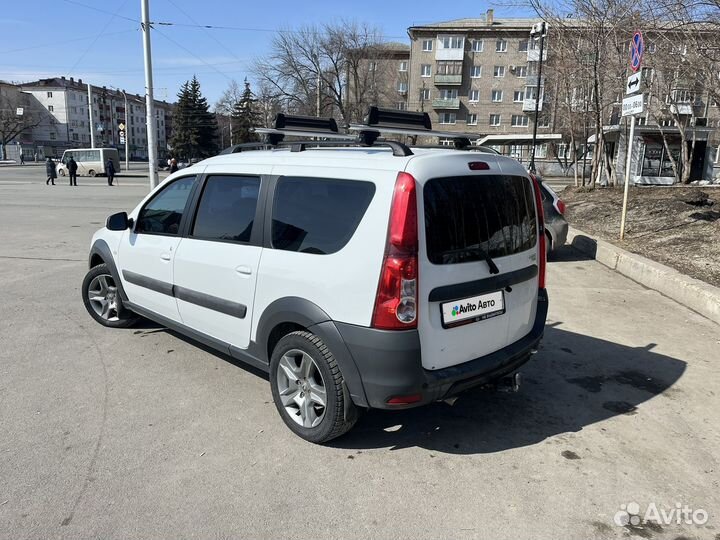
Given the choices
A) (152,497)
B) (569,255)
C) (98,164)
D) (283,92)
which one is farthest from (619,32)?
(283,92)

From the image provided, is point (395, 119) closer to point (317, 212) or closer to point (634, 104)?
point (317, 212)

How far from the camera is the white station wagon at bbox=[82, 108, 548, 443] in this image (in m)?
2.79

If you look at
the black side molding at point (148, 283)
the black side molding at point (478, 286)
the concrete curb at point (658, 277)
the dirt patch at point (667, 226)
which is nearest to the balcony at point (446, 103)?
the dirt patch at point (667, 226)

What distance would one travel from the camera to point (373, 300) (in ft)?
9.08

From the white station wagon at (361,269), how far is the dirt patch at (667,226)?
15.7ft

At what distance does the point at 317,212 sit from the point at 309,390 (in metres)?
1.11

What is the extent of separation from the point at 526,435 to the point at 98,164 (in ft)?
145

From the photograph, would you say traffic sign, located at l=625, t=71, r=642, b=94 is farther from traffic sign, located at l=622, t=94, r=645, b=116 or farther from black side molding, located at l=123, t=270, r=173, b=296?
black side molding, located at l=123, t=270, r=173, b=296

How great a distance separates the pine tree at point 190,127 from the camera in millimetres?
64438

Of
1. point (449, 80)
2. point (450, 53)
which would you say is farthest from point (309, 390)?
point (450, 53)

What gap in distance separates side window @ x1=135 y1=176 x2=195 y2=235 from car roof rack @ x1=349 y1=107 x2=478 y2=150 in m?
1.51

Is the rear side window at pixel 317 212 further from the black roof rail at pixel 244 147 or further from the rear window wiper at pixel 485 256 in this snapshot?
the black roof rail at pixel 244 147

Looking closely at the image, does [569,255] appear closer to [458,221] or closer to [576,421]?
[576,421]

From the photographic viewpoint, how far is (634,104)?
8.63m
